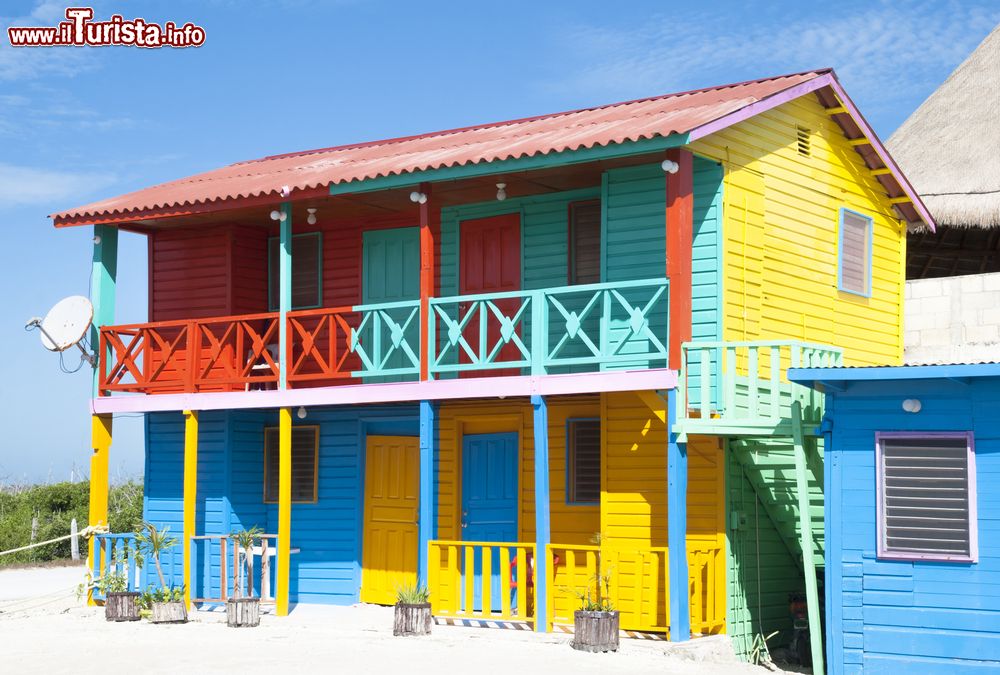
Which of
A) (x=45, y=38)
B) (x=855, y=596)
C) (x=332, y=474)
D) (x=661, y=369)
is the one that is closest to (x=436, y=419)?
(x=332, y=474)

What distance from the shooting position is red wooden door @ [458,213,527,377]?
17.3m

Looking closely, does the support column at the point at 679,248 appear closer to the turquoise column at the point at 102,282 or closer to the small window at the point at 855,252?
the small window at the point at 855,252

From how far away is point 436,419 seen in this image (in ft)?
59.0

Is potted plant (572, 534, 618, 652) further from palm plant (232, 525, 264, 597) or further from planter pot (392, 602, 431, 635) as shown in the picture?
palm plant (232, 525, 264, 597)

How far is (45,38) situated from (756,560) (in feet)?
41.1

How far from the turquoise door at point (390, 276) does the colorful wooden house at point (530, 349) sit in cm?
5

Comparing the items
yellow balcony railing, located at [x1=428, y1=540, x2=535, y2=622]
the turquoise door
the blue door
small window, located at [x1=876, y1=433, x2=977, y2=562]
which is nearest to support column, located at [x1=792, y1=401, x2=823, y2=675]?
small window, located at [x1=876, y1=433, x2=977, y2=562]

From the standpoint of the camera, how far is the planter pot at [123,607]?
55.4 feet

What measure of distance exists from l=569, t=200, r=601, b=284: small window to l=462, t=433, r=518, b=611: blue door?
2.30 m

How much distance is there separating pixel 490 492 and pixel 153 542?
13.8ft

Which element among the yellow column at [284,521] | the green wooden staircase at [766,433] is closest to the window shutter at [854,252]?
the green wooden staircase at [766,433]

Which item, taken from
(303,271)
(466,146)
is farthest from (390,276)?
(466,146)

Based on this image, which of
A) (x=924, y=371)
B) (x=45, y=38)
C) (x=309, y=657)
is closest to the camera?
(x=924, y=371)

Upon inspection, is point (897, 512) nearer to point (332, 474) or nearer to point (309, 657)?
point (309, 657)
